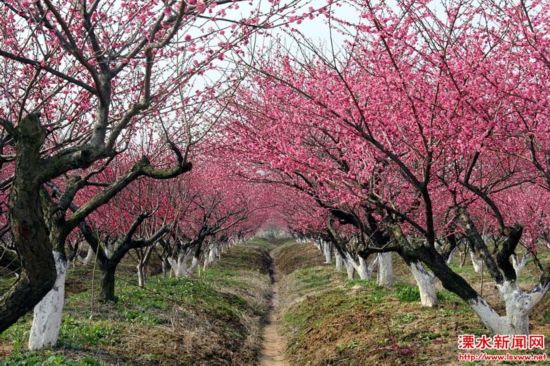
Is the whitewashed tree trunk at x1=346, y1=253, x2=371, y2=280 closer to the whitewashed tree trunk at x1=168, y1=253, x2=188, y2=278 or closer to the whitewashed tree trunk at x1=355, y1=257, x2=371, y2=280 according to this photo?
the whitewashed tree trunk at x1=355, y1=257, x2=371, y2=280

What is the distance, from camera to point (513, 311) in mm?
8828


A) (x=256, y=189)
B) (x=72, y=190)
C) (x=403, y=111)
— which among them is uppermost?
(x=256, y=189)

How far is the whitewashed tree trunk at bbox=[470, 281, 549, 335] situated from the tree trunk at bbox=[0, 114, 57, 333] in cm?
708

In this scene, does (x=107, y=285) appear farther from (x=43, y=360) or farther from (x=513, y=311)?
(x=513, y=311)

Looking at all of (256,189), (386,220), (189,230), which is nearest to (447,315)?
(386,220)

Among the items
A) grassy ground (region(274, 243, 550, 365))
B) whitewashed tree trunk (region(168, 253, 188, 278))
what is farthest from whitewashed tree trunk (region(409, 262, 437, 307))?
whitewashed tree trunk (region(168, 253, 188, 278))

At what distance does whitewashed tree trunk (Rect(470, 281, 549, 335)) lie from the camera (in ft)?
28.6

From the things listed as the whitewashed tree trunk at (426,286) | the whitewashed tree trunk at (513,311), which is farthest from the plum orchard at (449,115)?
the whitewashed tree trunk at (426,286)

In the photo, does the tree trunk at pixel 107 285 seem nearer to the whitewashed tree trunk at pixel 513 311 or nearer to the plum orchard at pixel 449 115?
the plum orchard at pixel 449 115

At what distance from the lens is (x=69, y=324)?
37.3 ft

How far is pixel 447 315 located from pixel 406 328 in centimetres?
136

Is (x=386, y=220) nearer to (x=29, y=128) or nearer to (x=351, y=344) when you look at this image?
(x=351, y=344)

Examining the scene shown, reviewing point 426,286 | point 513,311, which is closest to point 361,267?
point 426,286

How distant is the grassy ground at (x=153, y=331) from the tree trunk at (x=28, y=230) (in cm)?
285
